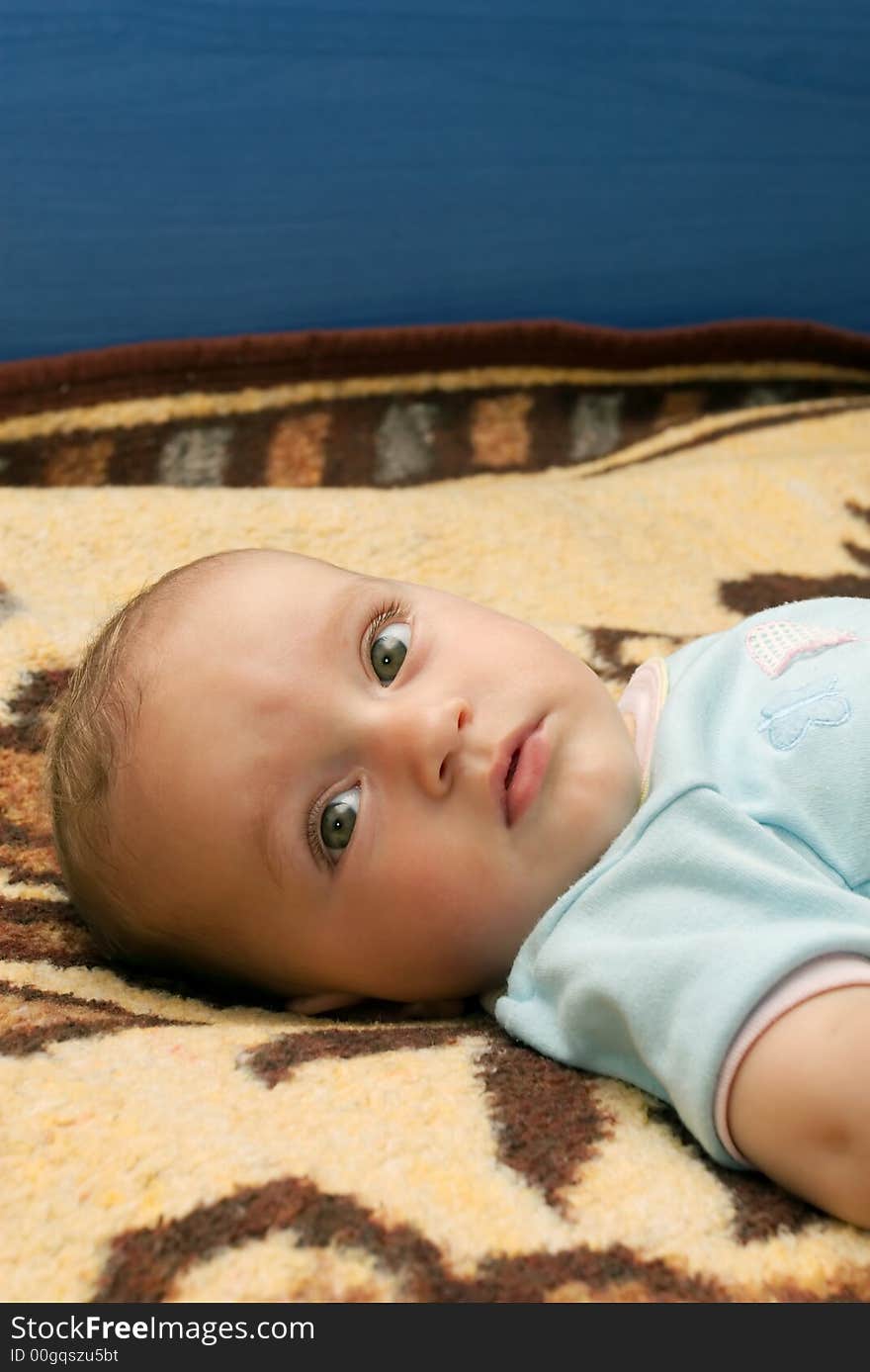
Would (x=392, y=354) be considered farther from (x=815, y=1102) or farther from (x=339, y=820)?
(x=815, y=1102)

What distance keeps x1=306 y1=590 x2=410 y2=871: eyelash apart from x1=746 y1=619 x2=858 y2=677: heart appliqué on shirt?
27 cm

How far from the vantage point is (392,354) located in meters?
1.84

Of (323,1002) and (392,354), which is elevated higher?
(392,354)

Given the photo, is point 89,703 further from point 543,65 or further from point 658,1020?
point 543,65

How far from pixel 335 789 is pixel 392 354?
3.45ft

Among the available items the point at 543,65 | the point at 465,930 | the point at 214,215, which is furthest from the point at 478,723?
the point at 543,65

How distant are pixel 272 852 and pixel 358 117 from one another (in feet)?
4.08

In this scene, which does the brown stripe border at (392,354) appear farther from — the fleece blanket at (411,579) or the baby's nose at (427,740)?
the baby's nose at (427,740)

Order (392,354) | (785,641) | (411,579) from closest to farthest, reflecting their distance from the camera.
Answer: (785,641)
(411,579)
(392,354)

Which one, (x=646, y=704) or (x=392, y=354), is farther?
(x=392, y=354)

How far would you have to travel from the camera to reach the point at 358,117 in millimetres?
1810

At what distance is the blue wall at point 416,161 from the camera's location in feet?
5.67

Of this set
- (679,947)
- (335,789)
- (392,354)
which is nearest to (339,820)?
(335,789)

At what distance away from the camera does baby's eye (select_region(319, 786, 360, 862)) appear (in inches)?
36.2
